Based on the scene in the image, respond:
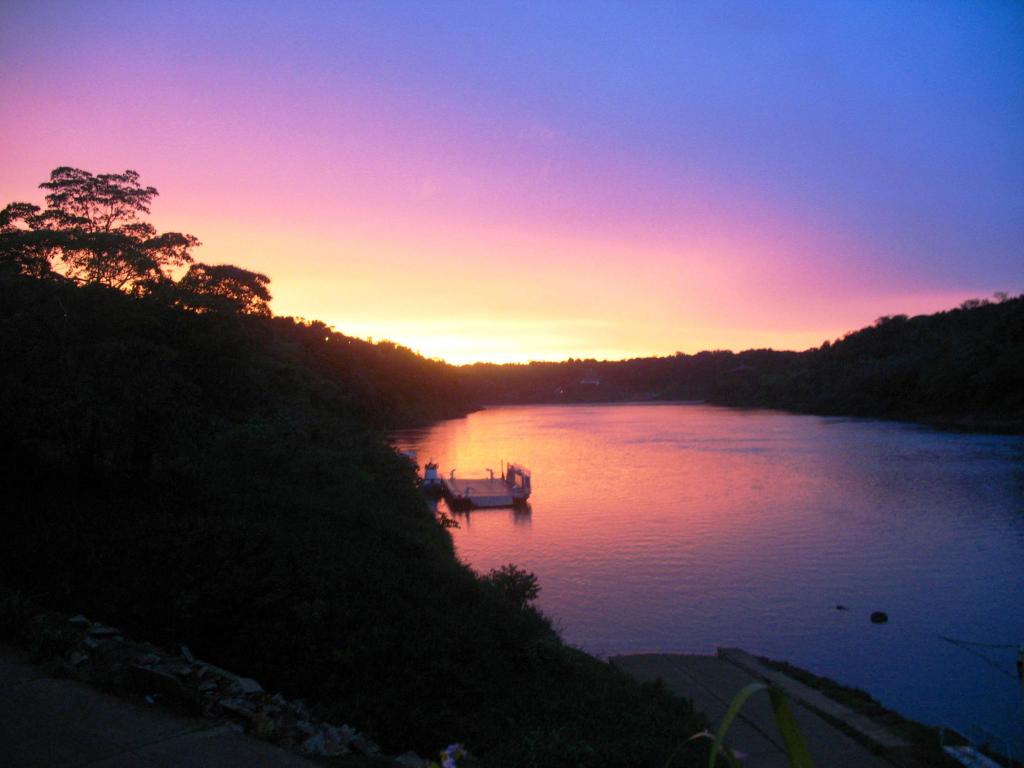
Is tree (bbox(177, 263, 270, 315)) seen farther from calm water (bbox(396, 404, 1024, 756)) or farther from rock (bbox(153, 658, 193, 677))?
calm water (bbox(396, 404, 1024, 756))

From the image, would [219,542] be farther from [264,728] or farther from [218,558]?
[264,728]

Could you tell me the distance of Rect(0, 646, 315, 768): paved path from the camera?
14.5ft

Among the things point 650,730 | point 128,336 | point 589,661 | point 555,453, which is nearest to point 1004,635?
point 589,661

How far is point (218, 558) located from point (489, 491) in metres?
34.6

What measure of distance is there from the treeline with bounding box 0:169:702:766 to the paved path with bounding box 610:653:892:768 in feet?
6.73

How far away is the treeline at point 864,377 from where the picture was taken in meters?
83.6

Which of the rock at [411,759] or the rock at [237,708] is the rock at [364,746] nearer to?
the rock at [411,759]

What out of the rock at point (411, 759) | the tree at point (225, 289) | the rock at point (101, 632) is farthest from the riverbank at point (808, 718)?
the tree at point (225, 289)

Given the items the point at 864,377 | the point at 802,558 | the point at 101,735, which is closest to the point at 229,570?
the point at 101,735

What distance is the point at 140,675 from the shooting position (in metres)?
5.35

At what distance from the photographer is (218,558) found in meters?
8.73

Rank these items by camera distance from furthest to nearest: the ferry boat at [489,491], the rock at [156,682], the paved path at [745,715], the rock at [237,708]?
1. the ferry boat at [489,491]
2. the paved path at [745,715]
3. the rock at [237,708]
4. the rock at [156,682]

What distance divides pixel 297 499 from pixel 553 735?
26.0 ft

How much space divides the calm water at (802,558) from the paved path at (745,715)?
2954mm
